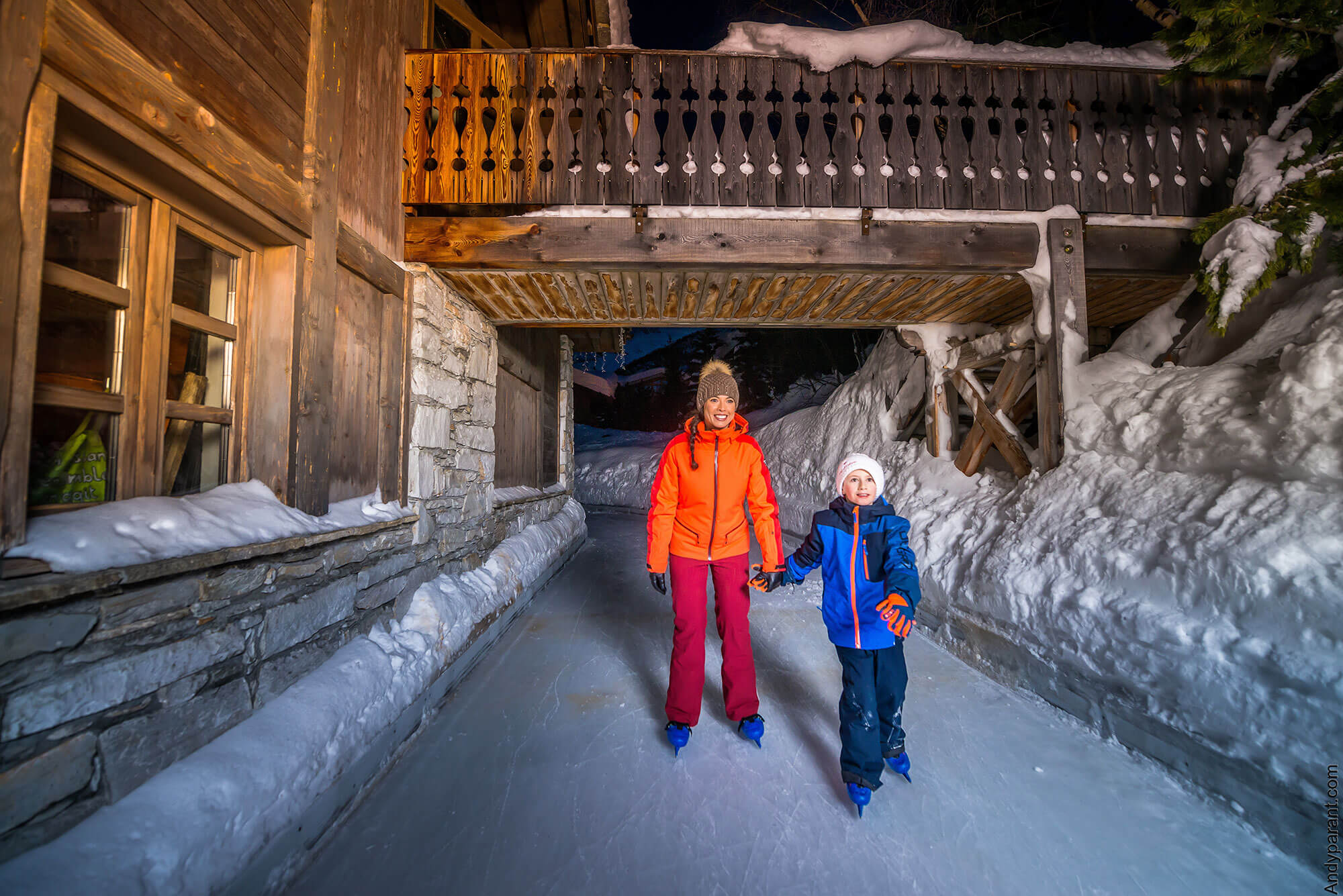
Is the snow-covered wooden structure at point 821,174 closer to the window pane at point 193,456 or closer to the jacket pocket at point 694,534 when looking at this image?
the window pane at point 193,456

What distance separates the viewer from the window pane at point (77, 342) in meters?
1.58

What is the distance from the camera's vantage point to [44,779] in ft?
4.26

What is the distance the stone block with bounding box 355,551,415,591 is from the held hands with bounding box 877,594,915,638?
2601 mm

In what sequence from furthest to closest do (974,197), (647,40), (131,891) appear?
(647,40) → (974,197) → (131,891)

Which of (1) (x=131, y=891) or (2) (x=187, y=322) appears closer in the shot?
(1) (x=131, y=891)

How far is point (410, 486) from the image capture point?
3.53m

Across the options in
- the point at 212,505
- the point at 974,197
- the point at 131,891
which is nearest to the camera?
the point at 131,891

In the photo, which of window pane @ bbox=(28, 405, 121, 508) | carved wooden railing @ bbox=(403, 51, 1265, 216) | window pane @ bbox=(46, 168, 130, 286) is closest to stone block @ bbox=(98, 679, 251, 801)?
window pane @ bbox=(28, 405, 121, 508)

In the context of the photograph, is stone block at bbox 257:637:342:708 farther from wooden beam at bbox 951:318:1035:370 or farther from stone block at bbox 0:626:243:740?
wooden beam at bbox 951:318:1035:370

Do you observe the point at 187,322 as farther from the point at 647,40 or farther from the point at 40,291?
the point at 647,40

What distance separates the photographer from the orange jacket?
2.60 metres

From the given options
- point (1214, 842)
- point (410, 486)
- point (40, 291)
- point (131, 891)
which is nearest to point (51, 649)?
point (131, 891)

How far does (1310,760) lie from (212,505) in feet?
13.2

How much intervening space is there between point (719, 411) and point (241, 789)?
226 cm
